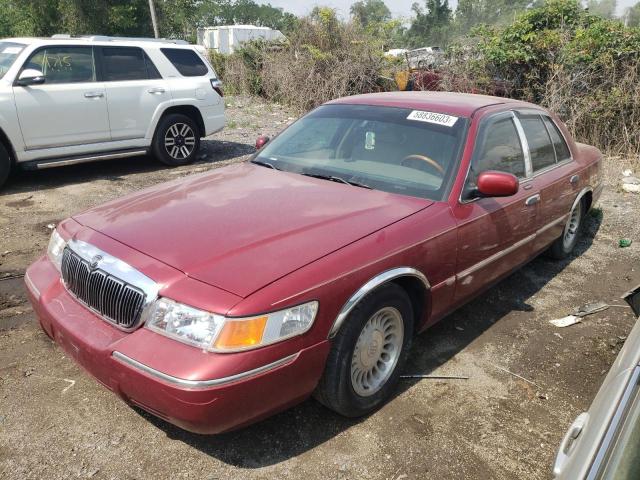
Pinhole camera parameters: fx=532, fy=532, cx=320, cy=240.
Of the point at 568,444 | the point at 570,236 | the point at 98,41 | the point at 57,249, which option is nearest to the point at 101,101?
the point at 98,41

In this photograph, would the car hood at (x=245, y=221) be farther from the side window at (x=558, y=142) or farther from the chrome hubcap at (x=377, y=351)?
the side window at (x=558, y=142)

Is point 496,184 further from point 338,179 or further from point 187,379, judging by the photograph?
point 187,379

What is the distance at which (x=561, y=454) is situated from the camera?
162 cm

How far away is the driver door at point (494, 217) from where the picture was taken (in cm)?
333

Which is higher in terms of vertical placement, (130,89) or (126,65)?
(126,65)

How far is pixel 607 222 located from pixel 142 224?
227 inches

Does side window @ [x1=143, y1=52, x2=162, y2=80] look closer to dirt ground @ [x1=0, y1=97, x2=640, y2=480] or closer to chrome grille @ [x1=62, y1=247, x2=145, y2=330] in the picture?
dirt ground @ [x1=0, y1=97, x2=640, y2=480]

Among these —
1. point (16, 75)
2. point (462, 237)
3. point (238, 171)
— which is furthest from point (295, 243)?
point (16, 75)

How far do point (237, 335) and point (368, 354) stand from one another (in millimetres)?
908

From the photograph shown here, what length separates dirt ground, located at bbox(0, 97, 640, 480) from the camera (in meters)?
2.57

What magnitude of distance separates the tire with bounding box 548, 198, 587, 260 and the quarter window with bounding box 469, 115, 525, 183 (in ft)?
4.35

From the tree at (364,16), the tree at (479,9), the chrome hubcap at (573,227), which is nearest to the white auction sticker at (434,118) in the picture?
the chrome hubcap at (573,227)

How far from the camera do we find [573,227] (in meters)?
5.36

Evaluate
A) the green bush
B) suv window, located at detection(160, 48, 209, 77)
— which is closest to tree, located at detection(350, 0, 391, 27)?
the green bush
